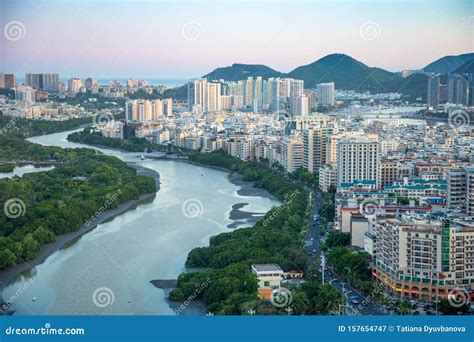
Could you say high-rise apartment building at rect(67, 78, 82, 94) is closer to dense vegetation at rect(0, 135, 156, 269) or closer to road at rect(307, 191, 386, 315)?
dense vegetation at rect(0, 135, 156, 269)

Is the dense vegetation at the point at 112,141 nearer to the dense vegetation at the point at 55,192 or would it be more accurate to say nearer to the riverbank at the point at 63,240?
the dense vegetation at the point at 55,192

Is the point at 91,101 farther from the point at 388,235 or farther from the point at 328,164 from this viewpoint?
the point at 388,235

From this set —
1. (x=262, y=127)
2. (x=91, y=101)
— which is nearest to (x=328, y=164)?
(x=262, y=127)

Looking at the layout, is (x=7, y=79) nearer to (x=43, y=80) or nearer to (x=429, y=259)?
(x=43, y=80)

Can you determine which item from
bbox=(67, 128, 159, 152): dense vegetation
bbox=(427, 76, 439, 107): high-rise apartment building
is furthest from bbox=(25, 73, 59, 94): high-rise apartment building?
bbox=(427, 76, 439, 107): high-rise apartment building


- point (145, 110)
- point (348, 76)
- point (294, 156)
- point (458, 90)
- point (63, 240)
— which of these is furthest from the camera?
point (145, 110)

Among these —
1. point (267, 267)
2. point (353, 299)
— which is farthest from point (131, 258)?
point (353, 299)
